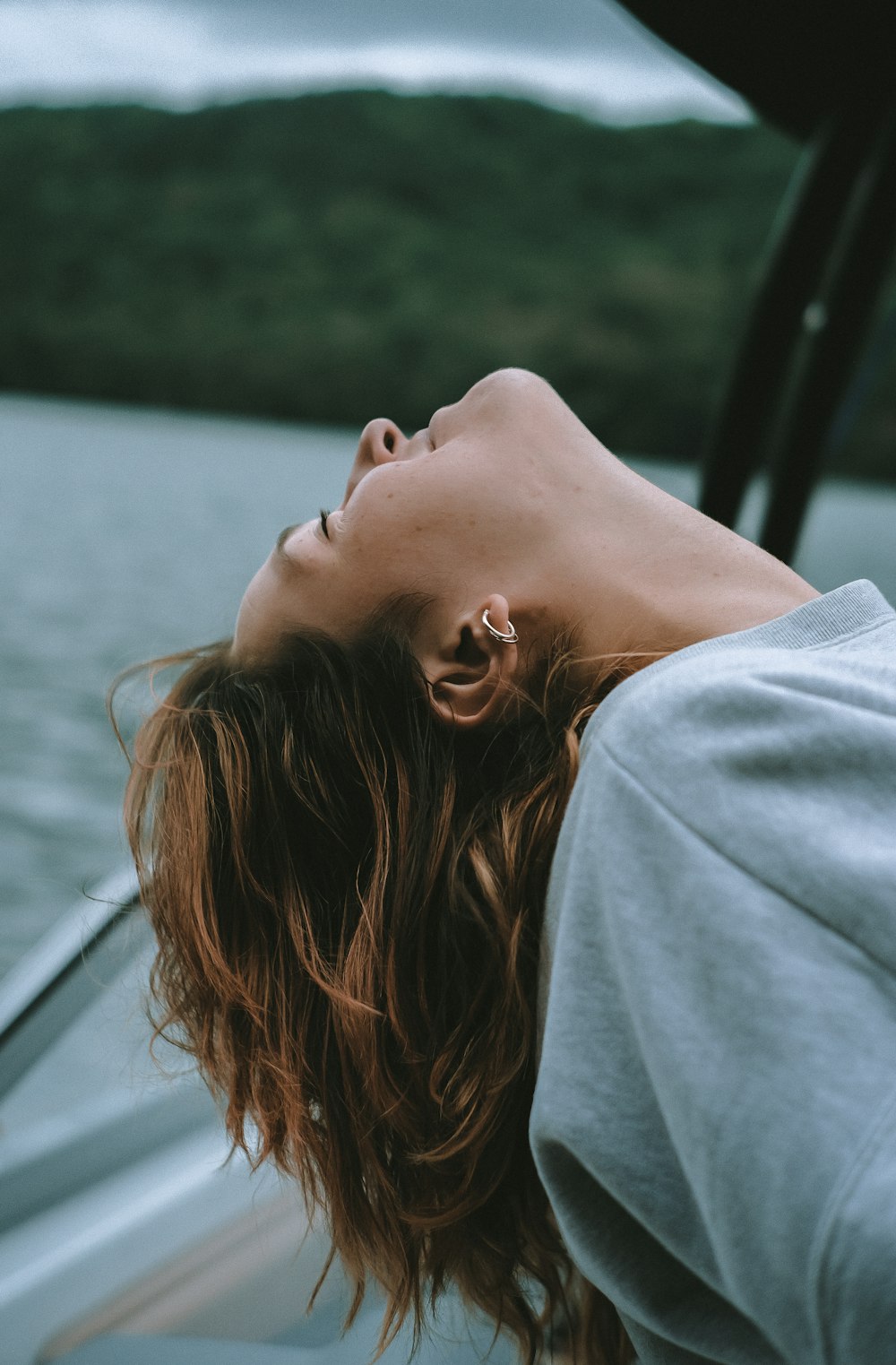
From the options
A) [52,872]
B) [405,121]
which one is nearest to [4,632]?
[52,872]

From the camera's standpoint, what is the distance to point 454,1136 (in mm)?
933

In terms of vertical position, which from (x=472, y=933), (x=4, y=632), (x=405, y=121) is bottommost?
(x=4, y=632)

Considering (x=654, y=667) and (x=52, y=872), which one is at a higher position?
(x=654, y=667)

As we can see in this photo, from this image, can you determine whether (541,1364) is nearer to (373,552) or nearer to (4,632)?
(373,552)

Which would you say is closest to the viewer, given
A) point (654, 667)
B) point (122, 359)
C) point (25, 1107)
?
point (654, 667)

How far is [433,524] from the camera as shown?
1.04m

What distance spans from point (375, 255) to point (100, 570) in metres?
33.5

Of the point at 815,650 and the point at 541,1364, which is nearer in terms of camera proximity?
the point at 815,650

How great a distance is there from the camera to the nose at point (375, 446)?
3.78 feet

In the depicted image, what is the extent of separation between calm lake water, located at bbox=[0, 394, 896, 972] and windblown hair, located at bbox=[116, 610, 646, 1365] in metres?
0.26

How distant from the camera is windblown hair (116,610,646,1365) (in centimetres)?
94

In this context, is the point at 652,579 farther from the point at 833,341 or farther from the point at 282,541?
the point at 833,341

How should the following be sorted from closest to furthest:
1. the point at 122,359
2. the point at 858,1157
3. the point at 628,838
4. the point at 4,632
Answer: the point at 858,1157 → the point at 628,838 → the point at 4,632 → the point at 122,359

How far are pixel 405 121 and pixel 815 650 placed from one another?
44643mm
